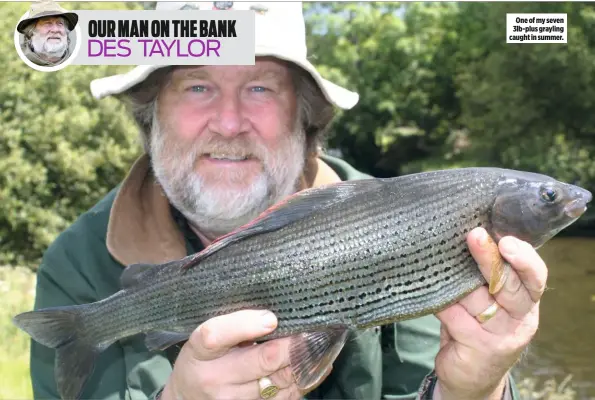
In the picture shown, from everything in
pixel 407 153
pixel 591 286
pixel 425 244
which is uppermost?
pixel 425 244

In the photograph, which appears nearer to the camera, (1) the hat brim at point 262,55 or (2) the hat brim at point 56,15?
(1) the hat brim at point 262,55

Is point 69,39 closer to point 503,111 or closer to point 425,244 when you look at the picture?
point 425,244

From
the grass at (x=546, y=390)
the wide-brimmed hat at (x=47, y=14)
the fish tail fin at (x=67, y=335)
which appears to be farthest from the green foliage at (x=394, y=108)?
the grass at (x=546, y=390)

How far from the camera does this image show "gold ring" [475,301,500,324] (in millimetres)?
2082

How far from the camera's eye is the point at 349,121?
24.4m

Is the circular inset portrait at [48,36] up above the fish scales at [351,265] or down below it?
above

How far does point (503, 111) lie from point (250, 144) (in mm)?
17231

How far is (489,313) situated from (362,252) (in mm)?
446

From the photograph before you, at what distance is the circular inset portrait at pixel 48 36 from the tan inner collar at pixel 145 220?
903mm

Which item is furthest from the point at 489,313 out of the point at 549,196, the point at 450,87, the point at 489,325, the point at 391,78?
the point at 391,78

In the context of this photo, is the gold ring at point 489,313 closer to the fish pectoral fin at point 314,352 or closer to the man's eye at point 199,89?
the fish pectoral fin at point 314,352

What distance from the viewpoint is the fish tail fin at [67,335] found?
2412mm

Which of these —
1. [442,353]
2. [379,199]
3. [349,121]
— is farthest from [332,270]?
[349,121]

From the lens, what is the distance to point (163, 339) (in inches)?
89.4
